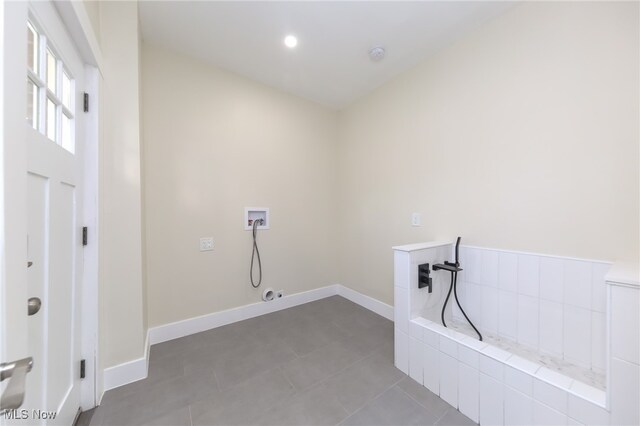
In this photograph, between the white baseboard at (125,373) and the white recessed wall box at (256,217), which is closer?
the white baseboard at (125,373)

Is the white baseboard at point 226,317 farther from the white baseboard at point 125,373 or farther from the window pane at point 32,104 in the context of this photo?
the window pane at point 32,104

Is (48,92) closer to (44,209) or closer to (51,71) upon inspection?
(51,71)

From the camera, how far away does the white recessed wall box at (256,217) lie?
2588mm

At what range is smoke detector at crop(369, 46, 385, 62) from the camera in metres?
2.13

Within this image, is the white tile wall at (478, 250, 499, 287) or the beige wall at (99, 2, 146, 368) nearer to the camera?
the beige wall at (99, 2, 146, 368)

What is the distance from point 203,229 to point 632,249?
3.12 metres

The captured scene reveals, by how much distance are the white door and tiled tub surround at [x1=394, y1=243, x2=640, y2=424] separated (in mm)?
1851

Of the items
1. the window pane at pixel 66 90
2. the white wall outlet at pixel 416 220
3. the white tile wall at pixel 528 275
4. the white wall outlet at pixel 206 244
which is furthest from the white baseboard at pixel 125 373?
the white tile wall at pixel 528 275

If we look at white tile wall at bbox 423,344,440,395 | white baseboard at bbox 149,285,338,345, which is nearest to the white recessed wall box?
white baseboard at bbox 149,285,338,345

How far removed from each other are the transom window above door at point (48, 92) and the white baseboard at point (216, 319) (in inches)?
57.9

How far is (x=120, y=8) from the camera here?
1.59 m

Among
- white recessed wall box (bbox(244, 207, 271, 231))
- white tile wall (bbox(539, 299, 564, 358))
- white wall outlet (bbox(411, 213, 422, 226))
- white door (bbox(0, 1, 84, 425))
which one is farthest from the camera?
white recessed wall box (bbox(244, 207, 271, 231))

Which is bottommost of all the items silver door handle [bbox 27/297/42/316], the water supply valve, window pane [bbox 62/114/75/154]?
the water supply valve

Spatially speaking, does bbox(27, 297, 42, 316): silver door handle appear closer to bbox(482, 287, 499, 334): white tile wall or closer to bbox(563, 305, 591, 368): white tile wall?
bbox(482, 287, 499, 334): white tile wall
